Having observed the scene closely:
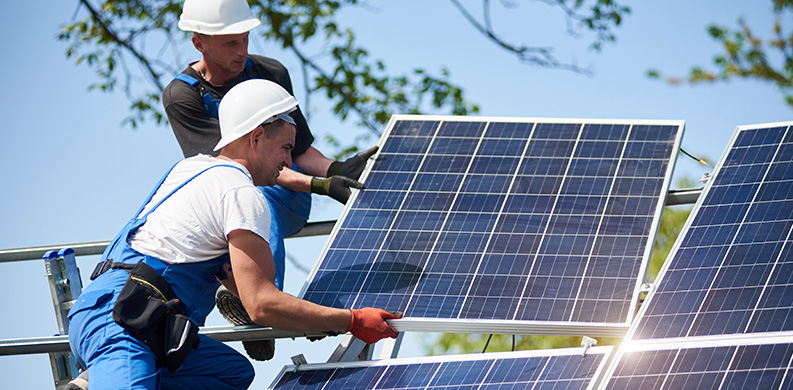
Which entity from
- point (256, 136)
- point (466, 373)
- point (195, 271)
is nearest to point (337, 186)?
point (256, 136)

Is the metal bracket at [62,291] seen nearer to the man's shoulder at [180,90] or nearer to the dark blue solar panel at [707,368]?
the man's shoulder at [180,90]

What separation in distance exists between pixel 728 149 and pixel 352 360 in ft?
8.25

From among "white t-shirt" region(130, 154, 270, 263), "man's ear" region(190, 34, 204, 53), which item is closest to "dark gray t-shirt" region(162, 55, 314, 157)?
"man's ear" region(190, 34, 204, 53)

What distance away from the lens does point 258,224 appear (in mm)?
4012

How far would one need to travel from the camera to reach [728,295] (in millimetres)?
4133

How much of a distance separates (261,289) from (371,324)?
2.11ft

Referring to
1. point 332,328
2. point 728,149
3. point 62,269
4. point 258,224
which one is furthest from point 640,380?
point 62,269

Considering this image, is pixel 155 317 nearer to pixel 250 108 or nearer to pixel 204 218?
pixel 204 218

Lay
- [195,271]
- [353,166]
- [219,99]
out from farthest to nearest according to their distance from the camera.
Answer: [353,166], [219,99], [195,271]

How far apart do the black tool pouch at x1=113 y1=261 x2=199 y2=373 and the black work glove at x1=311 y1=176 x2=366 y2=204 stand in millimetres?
1720

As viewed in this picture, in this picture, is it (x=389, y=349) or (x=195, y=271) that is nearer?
(x=195, y=271)

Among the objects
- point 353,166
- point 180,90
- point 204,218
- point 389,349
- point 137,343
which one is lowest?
point 389,349

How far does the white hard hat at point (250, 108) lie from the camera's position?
171 inches

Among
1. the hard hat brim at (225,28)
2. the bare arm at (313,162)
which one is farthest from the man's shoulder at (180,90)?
the bare arm at (313,162)
